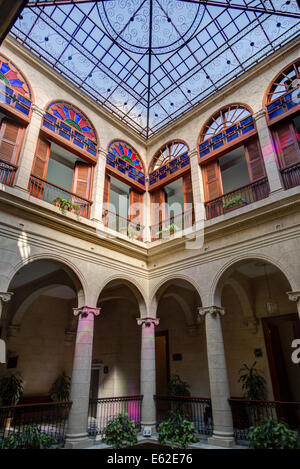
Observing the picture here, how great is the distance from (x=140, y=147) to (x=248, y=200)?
18.6ft

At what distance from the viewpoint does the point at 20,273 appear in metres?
9.27

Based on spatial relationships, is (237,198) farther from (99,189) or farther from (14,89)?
(14,89)

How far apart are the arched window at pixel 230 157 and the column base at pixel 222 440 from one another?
5713 millimetres

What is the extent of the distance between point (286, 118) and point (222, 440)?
27.6 ft

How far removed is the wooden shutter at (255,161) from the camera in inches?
335

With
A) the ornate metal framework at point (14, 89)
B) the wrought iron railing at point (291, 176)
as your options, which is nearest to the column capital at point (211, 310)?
the wrought iron railing at point (291, 176)

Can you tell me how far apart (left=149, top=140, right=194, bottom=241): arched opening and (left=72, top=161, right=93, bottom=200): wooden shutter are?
271 cm

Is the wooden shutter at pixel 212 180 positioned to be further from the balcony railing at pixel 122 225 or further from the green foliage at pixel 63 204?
the green foliage at pixel 63 204

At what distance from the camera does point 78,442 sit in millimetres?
6461

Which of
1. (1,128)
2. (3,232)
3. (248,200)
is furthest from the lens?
(248,200)

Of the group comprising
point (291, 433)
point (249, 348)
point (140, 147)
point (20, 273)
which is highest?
point (140, 147)
